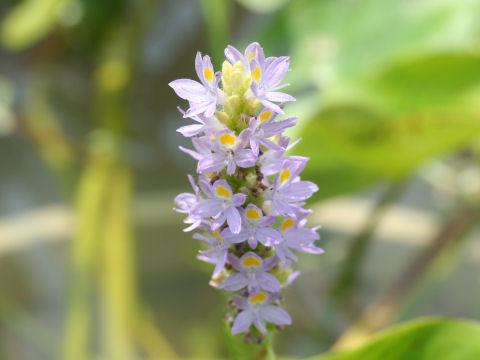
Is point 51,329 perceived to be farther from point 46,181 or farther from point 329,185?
point 329,185

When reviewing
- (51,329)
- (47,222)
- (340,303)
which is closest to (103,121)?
(47,222)

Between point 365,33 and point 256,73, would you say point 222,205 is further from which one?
point 365,33

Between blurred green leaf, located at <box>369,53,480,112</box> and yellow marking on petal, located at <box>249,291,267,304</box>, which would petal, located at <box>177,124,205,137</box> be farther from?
blurred green leaf, located at <box>369,53,480,112</box>

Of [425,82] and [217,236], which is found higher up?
[425,82]

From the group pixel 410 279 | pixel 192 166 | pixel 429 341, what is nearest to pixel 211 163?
pixel 429 341

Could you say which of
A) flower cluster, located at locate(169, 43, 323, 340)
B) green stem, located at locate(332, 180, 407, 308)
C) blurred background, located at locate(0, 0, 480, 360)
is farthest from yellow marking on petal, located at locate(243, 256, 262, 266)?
green stem, located at locate(332, 180, 407, 308)

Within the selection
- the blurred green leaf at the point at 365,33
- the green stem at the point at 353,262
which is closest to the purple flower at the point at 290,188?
the blurred green leaf at the point at 365,33
